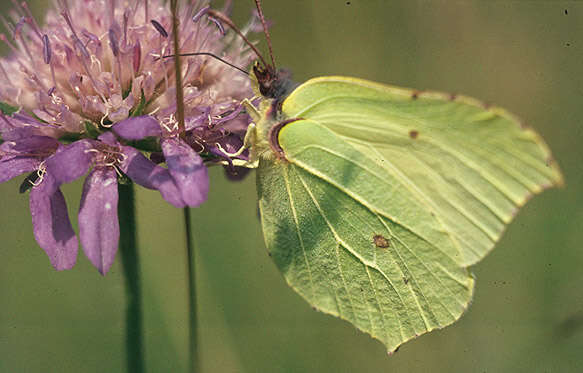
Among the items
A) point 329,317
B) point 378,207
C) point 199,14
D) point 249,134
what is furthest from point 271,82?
point 329,317

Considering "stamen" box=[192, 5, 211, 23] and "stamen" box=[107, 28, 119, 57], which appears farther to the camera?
"stamen" box=[192, 5, 211, 23]

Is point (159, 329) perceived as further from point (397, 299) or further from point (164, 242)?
point (397, 299)

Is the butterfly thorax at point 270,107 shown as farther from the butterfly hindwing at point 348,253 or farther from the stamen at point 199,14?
the stamen at point 199,14

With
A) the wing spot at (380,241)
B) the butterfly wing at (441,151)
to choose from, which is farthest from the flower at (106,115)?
the wing spot at (380,241)

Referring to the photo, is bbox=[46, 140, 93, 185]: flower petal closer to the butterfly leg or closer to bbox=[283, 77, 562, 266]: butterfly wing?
the butterfly leg

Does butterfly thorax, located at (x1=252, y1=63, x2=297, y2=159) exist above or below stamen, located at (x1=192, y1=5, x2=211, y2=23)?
below

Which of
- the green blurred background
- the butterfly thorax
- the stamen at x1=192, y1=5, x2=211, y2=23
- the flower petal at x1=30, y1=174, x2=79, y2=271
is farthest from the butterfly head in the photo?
the green blurred background
